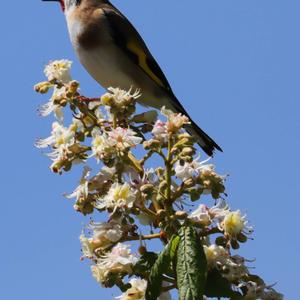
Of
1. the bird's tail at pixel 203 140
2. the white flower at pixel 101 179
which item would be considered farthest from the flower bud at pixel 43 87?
the bird's tail at pixel 203 140

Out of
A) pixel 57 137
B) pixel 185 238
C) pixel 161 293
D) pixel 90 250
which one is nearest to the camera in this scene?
pixel 185 238

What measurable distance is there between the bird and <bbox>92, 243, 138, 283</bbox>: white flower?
502 cm

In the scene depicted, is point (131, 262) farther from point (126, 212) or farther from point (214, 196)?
point (214, 196)

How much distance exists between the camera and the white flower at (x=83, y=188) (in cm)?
421

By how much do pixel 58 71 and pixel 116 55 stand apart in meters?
4.45

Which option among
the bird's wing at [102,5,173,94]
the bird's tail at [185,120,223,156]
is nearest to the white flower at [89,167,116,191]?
the bird's tail at [185,120,223,156]

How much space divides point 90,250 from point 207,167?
0.81 m

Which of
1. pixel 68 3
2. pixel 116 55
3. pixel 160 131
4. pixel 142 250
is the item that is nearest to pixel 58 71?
pixel 160 131

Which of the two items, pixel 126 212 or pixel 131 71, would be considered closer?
pixel 126 212

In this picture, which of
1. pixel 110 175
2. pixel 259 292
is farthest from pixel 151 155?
pixel 259 292

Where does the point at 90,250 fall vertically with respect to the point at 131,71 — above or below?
below

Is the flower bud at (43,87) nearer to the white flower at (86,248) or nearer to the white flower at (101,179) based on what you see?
the white flower at (101,179)

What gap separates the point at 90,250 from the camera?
4.22m

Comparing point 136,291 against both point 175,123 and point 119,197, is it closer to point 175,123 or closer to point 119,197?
point 119,197
